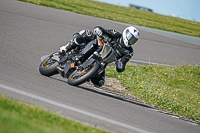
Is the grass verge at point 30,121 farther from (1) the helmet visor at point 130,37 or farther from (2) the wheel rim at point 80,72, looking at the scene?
(1) the helmet visor at point 130,37

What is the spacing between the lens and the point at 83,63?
23.5 feet

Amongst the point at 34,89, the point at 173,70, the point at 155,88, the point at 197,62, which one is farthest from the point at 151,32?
the point at 34,89

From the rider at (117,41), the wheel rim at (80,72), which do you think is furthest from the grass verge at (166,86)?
the wheel rim at (80,72)

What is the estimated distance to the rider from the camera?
7.36 metres

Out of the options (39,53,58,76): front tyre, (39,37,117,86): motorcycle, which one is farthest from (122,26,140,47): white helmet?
(39,53,58,76): front tyre

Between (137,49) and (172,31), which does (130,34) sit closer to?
(137,49)

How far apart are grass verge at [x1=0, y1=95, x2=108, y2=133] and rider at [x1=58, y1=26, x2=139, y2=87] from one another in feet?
9.72

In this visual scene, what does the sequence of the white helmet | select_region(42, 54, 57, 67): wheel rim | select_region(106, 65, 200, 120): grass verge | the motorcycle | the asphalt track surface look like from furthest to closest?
select_region(106, 65, 200, 120): grass verge
select_region(42, 54, 57, 67): wheel rim
the white helmet
the motorcycle
the asphalt track surface

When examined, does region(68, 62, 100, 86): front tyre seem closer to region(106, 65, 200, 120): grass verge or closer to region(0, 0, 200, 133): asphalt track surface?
region(0, 0, 200, 133): asphalt track surface

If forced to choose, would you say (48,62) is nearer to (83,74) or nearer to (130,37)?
(83,74)

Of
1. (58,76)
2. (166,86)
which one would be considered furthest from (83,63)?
(166,86)

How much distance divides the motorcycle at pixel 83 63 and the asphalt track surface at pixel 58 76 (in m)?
0.22

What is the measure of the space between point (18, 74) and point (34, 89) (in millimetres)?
1141

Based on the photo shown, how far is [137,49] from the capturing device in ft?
46.2
